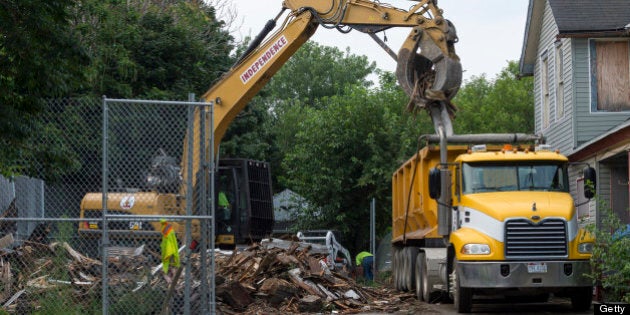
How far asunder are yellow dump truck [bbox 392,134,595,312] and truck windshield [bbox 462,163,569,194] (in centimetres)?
2

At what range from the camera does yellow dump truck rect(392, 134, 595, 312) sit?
16.3 meters

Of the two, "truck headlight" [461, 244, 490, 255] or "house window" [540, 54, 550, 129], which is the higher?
"house window" [540, 54, 550, 129]

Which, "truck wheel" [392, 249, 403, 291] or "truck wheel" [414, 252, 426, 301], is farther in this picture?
"truck wheel" [392, 249, 403, 291]

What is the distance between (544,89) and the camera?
2811cm

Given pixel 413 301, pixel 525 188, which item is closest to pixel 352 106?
pixel 413 301

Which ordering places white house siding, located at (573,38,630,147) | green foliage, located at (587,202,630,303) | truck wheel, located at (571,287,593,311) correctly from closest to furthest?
green foliage, located at (587,202,630,303), truck wheel, located at (571,287,593,311), white house siding, located at (573,38,630,147)

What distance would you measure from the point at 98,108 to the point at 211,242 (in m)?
2.42

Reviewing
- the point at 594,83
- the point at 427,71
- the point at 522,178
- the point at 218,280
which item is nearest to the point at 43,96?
the point at 218,280

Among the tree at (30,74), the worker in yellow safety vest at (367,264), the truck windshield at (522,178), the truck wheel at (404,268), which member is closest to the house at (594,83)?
the truck wheel at (404,268)

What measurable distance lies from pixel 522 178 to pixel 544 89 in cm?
1104

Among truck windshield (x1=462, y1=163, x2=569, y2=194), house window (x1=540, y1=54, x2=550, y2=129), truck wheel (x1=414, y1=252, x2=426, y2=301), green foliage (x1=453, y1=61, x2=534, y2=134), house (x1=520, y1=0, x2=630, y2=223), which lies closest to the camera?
truck windshield (x1=462, y1=163, x2=569, y2=194)

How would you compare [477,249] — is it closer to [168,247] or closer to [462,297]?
[462,297]
